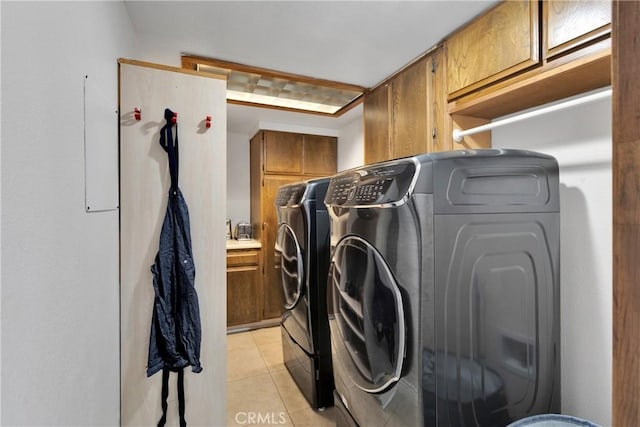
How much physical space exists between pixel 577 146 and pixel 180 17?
199cm

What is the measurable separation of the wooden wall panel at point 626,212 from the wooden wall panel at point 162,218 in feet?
4.82

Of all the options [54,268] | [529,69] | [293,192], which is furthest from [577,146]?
[54,268]

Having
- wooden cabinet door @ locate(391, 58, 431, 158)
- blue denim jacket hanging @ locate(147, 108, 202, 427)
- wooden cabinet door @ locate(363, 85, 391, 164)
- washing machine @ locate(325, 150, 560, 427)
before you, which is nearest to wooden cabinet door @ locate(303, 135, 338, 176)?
wooden cabinet door @ locate(363, 85, 391, 164)

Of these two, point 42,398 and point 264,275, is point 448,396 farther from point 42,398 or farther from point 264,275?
point 264,275

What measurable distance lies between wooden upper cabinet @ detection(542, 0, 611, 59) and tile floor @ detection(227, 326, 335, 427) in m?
2.24

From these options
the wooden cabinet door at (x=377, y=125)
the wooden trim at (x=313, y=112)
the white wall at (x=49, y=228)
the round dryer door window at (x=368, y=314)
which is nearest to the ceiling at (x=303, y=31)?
the wooden cabinet door at (x=377, y=125)

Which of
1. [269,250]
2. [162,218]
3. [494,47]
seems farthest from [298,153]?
[494,47]

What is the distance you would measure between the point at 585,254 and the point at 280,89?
7.67 ft

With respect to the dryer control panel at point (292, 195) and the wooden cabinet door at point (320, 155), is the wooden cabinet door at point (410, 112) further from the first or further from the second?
the wooden cabinet door at point (320, 155)

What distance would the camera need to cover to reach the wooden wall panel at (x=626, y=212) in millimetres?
372

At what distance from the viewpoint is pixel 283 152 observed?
3385mm

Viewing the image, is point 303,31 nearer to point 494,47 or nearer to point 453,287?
point 494,47

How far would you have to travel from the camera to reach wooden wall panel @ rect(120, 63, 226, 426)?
137 centimetres

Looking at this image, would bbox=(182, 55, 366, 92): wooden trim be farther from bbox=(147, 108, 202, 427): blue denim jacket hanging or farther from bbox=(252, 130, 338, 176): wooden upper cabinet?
bbox=(252, 130, 338, 176): wooden upper cabinet
